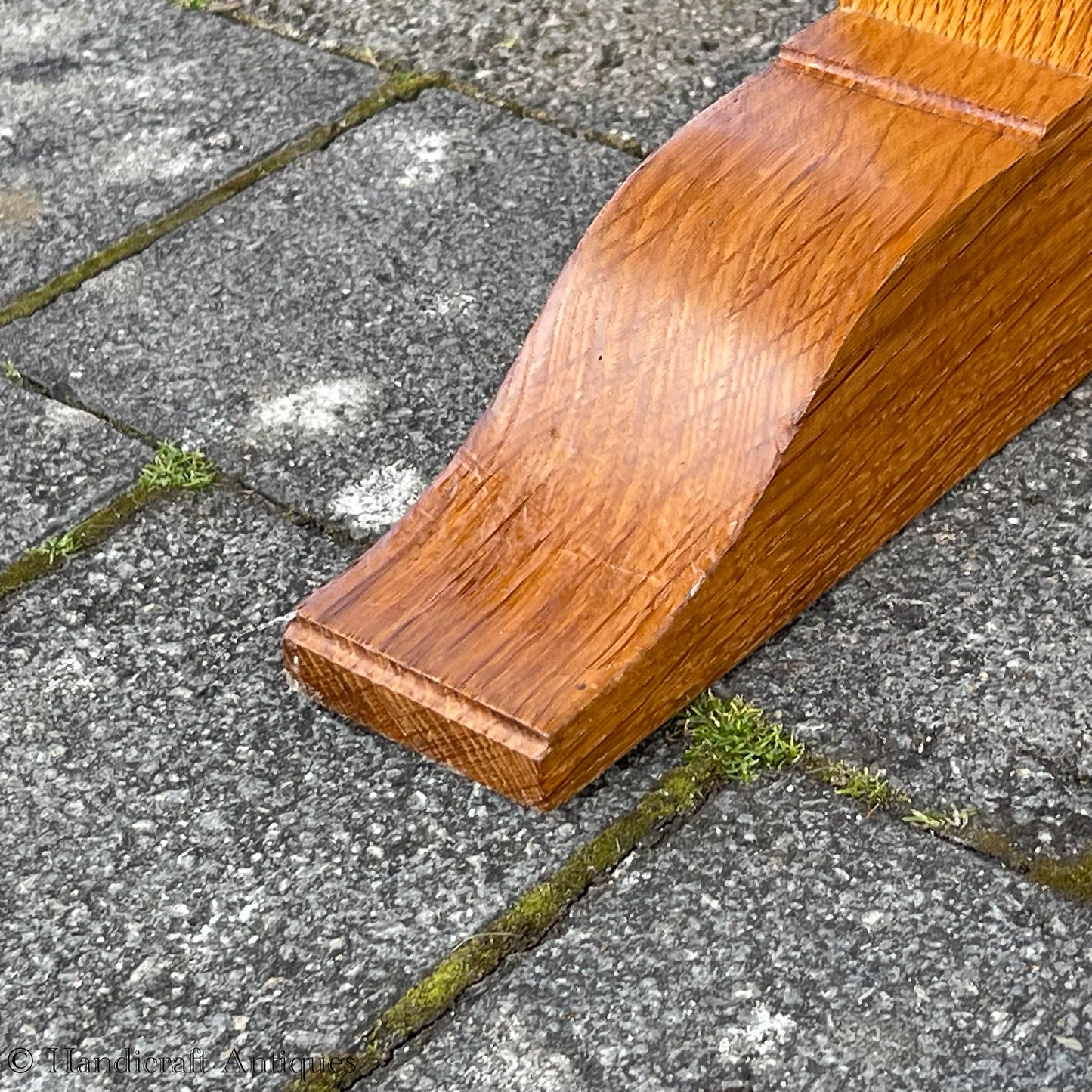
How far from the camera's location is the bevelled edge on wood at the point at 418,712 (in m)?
1.62

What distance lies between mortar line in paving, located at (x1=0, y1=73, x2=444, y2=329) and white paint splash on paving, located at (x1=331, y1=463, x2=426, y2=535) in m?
0.60

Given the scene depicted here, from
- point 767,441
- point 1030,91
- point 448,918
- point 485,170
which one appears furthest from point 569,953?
point 485,170

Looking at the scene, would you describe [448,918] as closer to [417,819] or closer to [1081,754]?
[417,819]

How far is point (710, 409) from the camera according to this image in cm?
173

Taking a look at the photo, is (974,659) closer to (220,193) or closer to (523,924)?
(523,924)

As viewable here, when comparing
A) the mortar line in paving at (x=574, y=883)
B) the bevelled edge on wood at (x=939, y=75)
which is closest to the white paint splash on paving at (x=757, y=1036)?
the mortar line in paving at (x=574, y=883)

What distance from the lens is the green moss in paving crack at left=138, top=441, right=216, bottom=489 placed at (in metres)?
2.07

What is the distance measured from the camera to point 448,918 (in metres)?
1.58

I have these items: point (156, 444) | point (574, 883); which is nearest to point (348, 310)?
point (156, 444)

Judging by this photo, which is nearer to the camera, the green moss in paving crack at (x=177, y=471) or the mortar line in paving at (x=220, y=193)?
the green moss in paving crack at (x=177, y=471)

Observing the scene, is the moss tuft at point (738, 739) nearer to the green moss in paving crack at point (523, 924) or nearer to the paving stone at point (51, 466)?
the green moss in paving crack at point (523, 924)

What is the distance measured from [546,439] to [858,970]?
0.59m

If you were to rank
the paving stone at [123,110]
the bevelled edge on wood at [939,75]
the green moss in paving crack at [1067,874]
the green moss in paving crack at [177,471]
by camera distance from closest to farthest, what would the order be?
the green moss in paving crack at [1067,874], the bevelled edge on wood at [939,75], the green moss in paving crack at [177,471], the paving stone at [123,110]

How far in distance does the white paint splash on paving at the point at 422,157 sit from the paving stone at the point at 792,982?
1.26m
